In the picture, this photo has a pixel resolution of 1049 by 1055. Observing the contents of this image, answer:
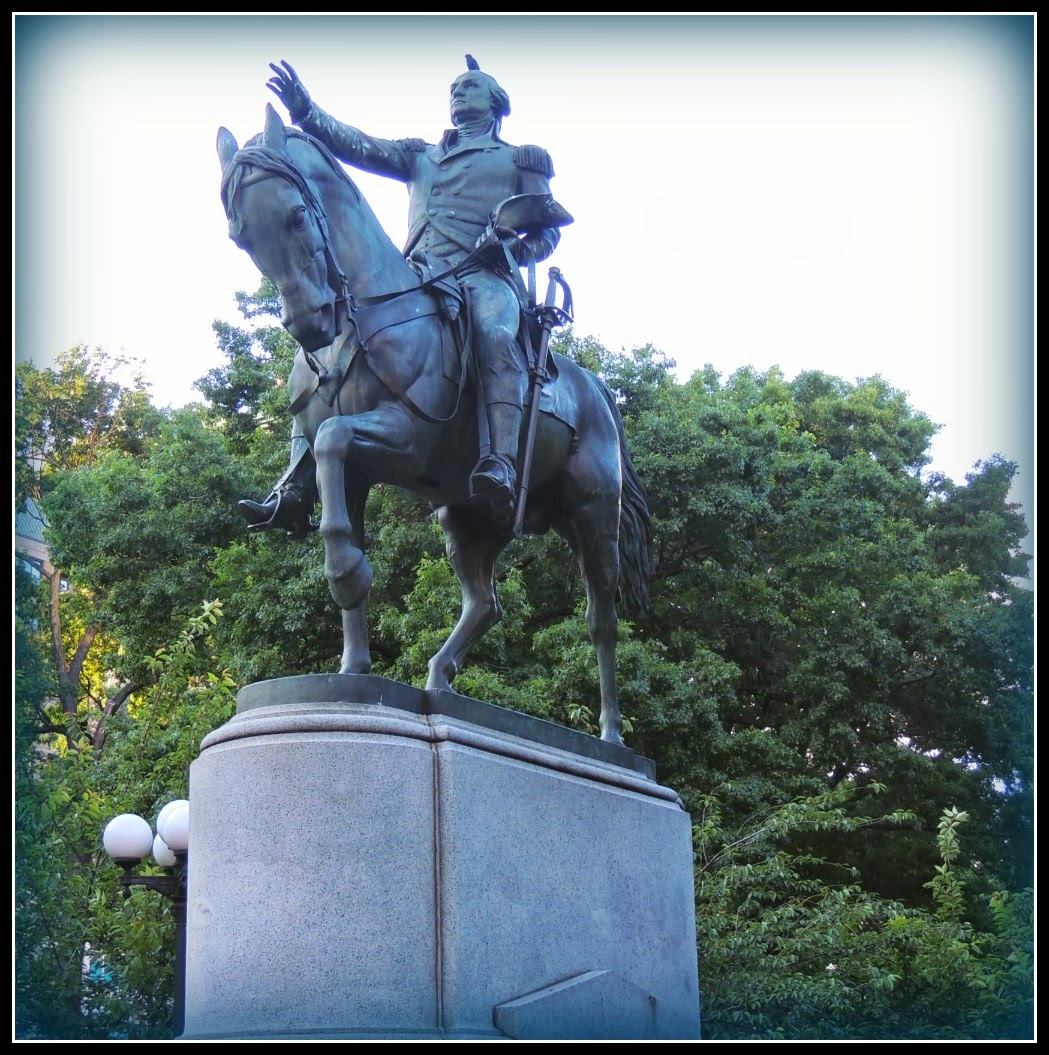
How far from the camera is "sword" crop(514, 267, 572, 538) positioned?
8.26 meters

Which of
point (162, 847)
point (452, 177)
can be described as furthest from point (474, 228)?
point (162, 847)

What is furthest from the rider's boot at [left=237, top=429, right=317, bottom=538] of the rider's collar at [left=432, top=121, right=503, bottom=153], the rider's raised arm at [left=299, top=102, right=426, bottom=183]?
the rider's collar at [left=432, top=121, right=503, bottom=153]

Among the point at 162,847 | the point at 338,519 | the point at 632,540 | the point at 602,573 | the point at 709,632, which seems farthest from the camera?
the point at 709,632

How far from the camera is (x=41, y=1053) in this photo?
Answer: 573cm

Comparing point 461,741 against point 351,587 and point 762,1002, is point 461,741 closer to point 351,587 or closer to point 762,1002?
point 351,587

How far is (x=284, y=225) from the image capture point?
270 inches

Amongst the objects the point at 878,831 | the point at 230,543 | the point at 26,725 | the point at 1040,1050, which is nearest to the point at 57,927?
the point at 26,725

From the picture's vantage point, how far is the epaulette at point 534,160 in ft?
29.5

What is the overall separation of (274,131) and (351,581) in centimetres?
229

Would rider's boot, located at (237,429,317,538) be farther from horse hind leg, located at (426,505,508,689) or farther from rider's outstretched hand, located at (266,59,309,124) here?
rider's outstretched hand, located at (266,59,309,124)

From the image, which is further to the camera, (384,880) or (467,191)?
(467,191)

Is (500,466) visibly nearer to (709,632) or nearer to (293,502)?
(293,502)

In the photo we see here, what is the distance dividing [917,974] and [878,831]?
8.09 meters

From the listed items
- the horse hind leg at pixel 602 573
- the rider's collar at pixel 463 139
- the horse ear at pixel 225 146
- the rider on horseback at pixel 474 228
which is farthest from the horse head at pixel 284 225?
the horse hind leg at pixel 602 573
